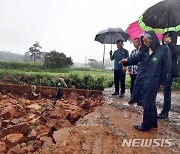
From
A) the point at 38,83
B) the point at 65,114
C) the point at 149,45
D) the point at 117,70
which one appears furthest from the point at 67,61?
the point at 149,45

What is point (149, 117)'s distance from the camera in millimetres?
3994

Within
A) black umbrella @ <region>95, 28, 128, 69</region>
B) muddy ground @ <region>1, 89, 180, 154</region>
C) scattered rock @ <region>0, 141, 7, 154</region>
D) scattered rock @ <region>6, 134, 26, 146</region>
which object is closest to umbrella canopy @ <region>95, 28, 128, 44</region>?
black umbrella @ <region>95, 28, 128, 69</region>

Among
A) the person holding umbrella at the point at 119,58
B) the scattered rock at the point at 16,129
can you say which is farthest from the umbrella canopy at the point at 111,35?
the scattered rock at the point at 16,129

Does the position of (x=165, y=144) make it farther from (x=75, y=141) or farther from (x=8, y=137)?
(x=8, y=137)

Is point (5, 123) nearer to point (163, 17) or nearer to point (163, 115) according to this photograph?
point (163, 115)

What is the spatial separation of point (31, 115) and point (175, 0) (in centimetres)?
443

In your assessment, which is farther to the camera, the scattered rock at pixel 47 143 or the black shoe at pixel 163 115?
the black shoe at pixel 163 115

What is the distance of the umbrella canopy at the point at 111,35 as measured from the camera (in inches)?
279

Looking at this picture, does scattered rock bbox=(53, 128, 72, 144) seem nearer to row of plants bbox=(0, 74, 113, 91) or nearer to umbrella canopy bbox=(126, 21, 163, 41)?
umbrella canopy bbox=(126, 21, 163, 41)

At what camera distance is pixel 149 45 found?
392cm

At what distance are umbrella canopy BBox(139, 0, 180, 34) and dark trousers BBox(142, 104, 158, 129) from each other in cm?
178

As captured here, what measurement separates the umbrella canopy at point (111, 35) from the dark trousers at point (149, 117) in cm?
352

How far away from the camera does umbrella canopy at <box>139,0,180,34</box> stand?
14.8 ft

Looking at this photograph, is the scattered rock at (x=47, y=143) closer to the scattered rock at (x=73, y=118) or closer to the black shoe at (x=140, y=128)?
the scattered rock at (x=73, y=118)
